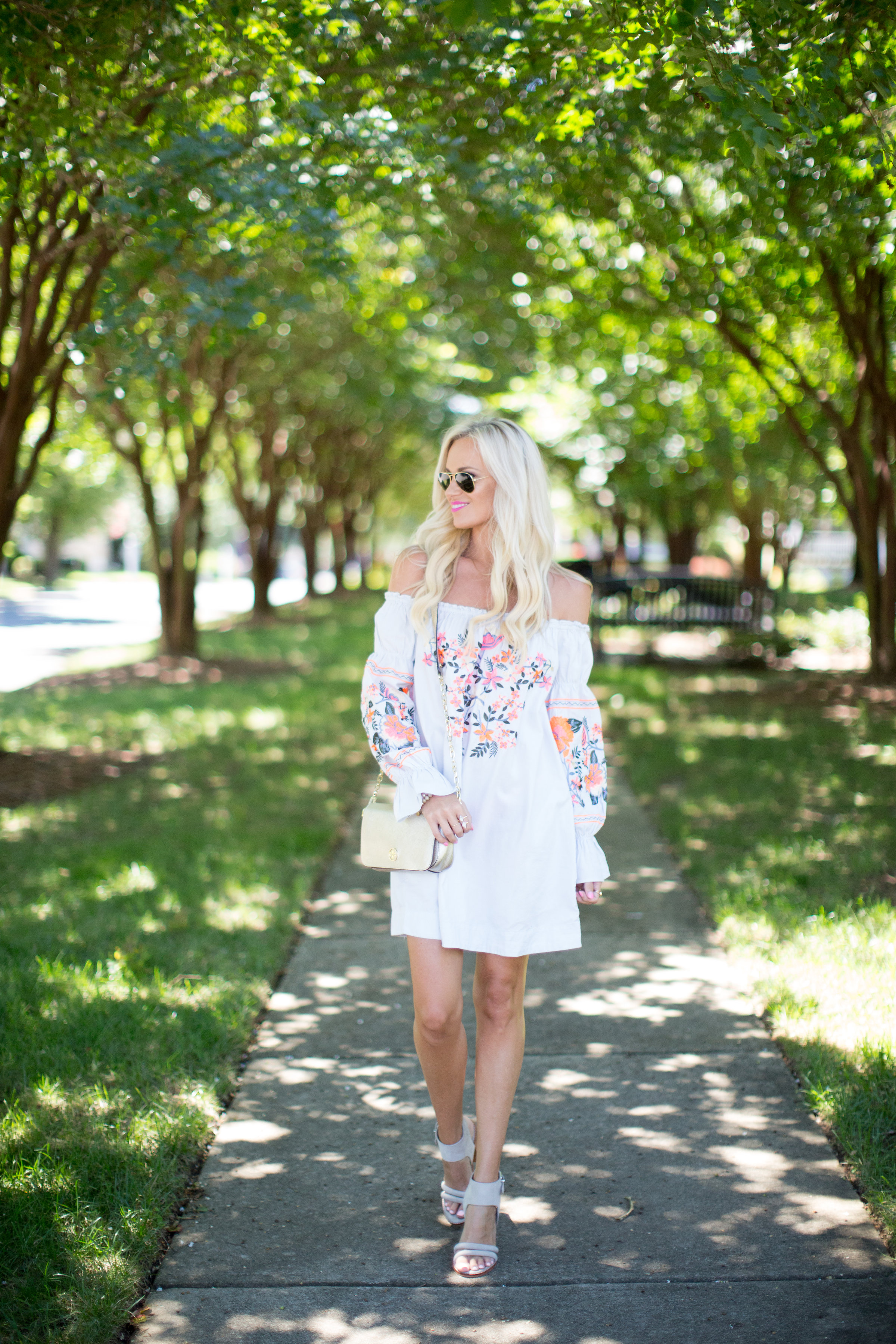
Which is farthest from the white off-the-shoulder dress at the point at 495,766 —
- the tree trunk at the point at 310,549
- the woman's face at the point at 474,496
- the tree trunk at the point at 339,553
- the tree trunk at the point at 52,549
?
the tree trunk at the point at 52,549

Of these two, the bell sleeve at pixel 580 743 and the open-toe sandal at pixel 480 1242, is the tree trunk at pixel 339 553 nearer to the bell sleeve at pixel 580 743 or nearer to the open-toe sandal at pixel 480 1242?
the bell sleeve at pixel 580 743

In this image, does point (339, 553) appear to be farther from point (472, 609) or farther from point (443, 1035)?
point (443, 1035)

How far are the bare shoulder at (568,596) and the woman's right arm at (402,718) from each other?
1.21 ft

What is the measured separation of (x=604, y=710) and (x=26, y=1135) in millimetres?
9223

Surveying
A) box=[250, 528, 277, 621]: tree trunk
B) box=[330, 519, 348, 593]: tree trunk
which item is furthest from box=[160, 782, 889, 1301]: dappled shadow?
box=[330, 519, 348, 593]: tree trunk

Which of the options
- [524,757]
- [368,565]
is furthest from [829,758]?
[368,565]

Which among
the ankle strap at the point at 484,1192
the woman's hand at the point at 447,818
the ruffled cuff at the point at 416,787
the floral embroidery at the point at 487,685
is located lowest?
the ankle strap at the point at 484,1192

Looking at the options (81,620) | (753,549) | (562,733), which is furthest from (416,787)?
(81,620)

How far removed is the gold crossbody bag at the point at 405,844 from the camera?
2930 mm

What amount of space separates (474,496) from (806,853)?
4254 mm

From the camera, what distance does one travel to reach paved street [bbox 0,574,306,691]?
57.1 ft

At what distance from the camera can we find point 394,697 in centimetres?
306

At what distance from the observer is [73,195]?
25.4 ft

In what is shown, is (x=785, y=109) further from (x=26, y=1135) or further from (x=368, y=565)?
(x=368, y=565)
